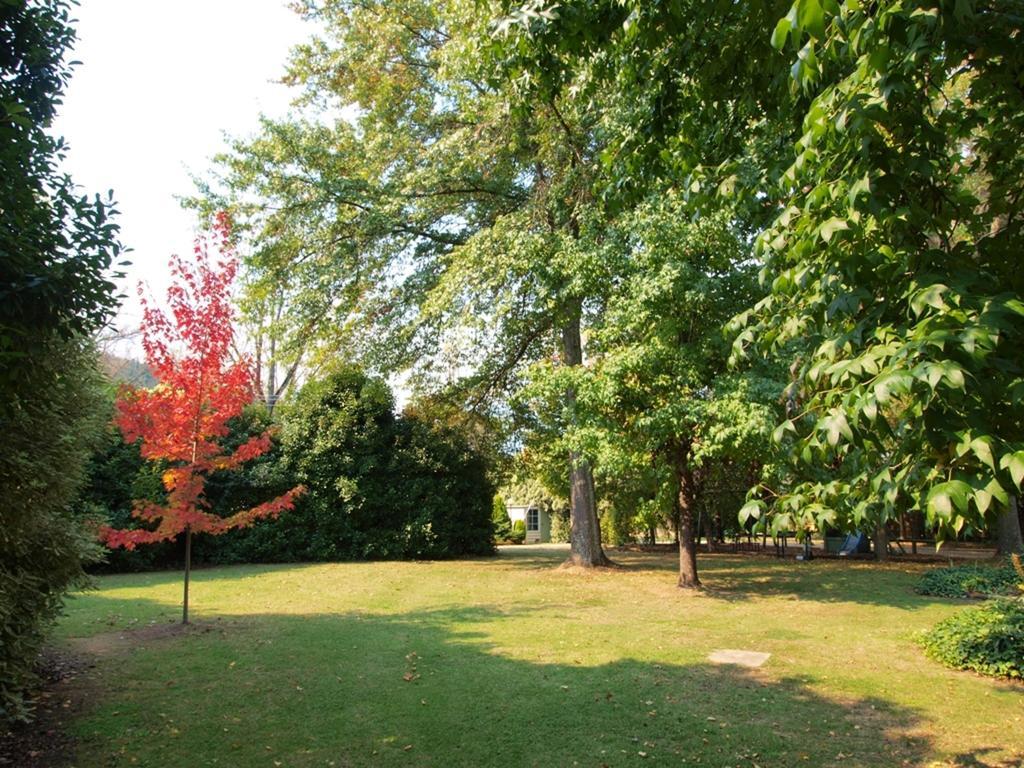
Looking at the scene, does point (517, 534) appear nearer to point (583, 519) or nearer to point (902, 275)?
point (583, 519)

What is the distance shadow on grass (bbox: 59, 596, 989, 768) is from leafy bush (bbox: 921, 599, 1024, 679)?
1.87 m

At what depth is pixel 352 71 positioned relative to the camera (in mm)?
15883

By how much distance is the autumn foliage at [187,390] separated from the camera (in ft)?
29.0

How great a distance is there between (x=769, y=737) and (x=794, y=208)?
4.30 meters

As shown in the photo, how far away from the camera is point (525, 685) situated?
635 cm

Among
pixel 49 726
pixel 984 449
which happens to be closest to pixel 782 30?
pixel 984 449

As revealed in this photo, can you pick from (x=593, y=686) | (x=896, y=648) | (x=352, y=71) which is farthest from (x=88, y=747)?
(x=352, y=71)

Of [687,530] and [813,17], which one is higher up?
[813,17]

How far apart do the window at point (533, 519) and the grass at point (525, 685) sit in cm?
3202

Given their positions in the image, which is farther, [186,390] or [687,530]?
[687,530]

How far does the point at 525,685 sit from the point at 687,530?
23.4 ft

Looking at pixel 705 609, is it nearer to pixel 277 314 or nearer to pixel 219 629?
pixel 219 629

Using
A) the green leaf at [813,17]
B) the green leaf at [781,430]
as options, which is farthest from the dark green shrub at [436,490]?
the green leaf at [813,17]

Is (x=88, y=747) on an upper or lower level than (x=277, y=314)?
Result: lower
